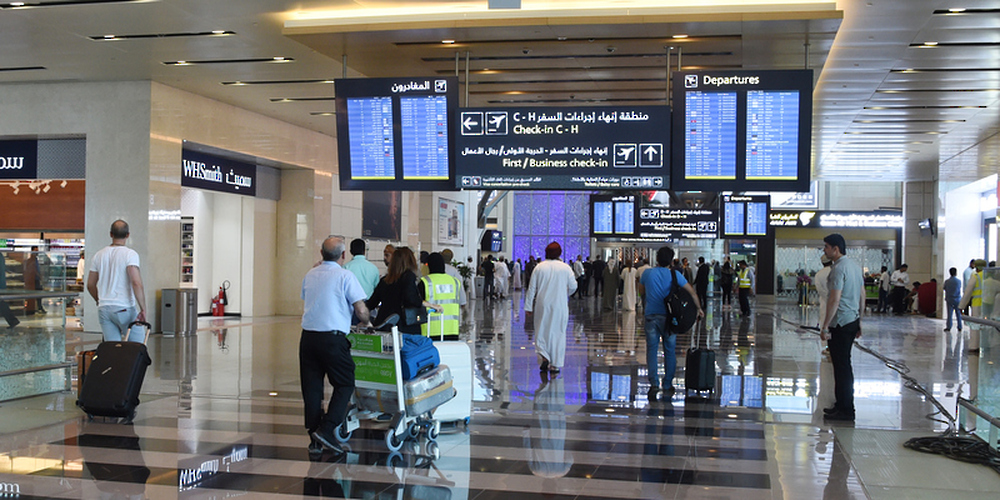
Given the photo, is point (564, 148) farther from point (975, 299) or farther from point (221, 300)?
point (221, 300)

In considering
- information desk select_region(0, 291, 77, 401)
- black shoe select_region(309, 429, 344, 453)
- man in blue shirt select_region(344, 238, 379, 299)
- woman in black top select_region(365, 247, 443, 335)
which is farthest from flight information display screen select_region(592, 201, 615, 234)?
black shoe select_region(309, 429, 344, 453)

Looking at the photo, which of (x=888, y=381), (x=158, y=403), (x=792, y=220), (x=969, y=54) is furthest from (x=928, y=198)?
(x=158, y=403)

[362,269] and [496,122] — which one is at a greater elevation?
[496,122]

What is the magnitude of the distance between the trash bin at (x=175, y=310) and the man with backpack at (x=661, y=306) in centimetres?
A: 894

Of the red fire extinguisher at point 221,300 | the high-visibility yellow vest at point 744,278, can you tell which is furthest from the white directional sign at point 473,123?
the high-visibility yellow vest at point 744,278

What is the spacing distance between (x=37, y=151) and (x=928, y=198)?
85.3 ft

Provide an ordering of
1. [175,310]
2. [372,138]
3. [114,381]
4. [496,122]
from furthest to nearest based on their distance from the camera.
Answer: [175,310] < [372,138] < [496,122] < [114,381]

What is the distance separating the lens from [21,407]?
7.79 meters

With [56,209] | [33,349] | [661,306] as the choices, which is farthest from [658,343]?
[56,209]

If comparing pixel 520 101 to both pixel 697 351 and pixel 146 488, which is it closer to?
pixel 697 351

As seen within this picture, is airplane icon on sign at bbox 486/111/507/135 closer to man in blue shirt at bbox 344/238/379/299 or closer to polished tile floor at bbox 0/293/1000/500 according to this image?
man in blue shirt at bbox 344/238/379/299

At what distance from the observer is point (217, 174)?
56.2ft

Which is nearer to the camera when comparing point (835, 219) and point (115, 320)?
point (115, 320)

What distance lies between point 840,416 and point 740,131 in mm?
3034
